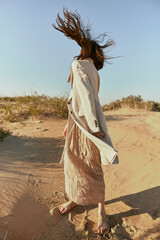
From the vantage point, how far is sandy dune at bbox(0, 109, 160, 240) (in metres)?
1.99

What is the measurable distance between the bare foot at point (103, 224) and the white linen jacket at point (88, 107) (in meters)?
0.64

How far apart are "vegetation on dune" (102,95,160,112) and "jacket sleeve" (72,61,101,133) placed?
31.8ft

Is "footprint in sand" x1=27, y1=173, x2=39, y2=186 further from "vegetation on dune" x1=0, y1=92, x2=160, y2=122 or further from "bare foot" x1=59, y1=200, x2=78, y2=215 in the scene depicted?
"vegetation on dune" x1=0, y1=92, x2=160, y2=122

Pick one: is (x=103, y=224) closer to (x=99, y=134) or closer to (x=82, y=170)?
(x=82, y=170)

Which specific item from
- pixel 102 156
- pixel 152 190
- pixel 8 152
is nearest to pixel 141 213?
pixel 152 190

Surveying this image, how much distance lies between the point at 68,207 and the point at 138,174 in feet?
4.27

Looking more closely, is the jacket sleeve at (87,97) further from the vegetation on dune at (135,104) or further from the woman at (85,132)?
the vegetation on dune at (135,104)

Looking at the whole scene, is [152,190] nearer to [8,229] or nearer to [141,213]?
[141,213]

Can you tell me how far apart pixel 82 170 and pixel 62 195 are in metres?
0.76

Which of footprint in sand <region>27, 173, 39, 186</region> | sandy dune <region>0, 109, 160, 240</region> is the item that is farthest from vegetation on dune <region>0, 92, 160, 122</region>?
footprint in sand <region>27, 173, 39, 186</region>

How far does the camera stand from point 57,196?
2641mm

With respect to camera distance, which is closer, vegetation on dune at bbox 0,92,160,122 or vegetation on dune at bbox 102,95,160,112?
vegetation on dune at bbox 0,92,160,122

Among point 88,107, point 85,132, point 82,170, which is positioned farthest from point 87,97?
point 82,170

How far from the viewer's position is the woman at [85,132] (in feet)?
6.48
